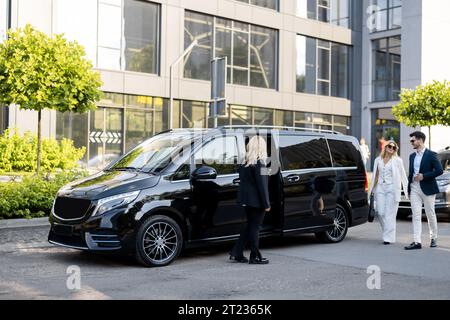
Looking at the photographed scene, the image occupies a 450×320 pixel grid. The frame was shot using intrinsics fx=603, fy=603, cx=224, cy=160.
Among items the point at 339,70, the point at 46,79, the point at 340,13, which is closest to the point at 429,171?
the point at 46,79

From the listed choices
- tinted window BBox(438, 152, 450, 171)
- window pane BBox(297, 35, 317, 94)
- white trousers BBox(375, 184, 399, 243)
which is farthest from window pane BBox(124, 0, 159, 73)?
white trousers BBox(375, 184, 399, 243)

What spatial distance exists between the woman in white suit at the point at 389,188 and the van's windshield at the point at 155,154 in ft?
12.0

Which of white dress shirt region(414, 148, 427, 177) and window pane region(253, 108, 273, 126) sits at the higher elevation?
window pane region(253, 108, 273, 126)

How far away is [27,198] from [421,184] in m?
6.88

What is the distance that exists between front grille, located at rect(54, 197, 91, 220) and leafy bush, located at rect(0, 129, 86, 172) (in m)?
12.1

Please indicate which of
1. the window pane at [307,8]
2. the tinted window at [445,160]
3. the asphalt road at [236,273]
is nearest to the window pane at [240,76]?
the window pane at [307,8]

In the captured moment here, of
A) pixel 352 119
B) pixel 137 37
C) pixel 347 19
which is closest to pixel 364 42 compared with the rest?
pixel 347 19

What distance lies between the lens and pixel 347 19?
34.7m

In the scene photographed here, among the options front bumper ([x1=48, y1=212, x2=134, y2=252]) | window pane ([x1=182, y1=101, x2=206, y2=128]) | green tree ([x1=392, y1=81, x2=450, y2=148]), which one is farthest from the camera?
window pane ([x1=182, y1=101, x2=206, y2=128])

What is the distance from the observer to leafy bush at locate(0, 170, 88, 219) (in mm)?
10758

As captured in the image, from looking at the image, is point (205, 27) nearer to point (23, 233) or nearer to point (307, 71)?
point (307, 71)

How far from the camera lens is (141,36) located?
25797mm

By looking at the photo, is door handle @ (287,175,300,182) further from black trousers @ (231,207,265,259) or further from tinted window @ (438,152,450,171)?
tinted window @ (438,152,450,171)
